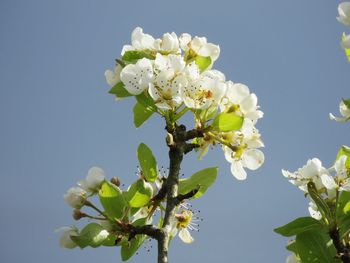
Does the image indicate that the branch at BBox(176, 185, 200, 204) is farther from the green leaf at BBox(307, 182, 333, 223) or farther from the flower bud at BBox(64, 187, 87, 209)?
the green leaf at BBox(307, 182, 333, 223)

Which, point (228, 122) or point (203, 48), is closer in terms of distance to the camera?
point (228, 122)

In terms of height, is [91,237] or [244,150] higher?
[244,150]

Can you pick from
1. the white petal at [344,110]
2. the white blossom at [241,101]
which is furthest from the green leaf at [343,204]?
the white blossom at [241,101]

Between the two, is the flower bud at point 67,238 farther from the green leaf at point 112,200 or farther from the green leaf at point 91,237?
the green leaf at point 112,200

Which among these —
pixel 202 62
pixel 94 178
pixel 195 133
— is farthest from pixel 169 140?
pixel 202 62

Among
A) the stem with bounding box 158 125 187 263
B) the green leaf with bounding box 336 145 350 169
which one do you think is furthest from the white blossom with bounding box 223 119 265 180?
the green leaf with bounding box 336 145 350 169

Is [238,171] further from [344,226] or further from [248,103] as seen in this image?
[344,226]
